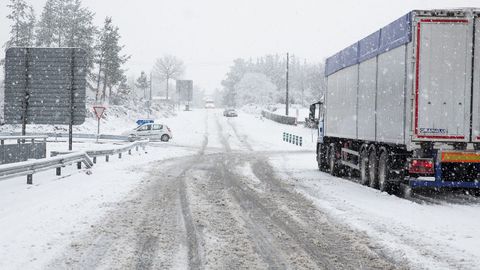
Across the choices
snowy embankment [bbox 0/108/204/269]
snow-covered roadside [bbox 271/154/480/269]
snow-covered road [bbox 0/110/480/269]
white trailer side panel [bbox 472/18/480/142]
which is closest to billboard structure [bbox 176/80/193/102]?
snowy embankment [bbox 0/108/204/269]

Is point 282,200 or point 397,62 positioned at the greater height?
point 397,62

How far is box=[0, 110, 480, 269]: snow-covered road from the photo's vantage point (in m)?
6.22

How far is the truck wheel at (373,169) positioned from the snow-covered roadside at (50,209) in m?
6.35

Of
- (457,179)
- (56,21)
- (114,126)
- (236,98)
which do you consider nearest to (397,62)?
(457,179)

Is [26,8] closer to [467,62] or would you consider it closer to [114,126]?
[114,126]

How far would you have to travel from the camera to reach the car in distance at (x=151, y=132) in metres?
41.8

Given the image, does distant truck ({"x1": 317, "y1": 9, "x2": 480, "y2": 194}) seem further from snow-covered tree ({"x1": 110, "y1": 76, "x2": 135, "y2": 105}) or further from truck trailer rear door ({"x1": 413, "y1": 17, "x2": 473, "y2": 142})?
snow-covered tree ({"x1": 110, "y1": 76, "x2": 135, "y2": 105})

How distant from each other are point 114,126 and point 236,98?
10196 cm

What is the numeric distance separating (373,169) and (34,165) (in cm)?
868

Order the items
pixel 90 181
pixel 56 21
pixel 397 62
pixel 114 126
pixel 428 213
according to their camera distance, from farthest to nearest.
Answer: pixel 56 21, pixel 114 126, pixel 90 181, pixel 397 62, pixel 428 213

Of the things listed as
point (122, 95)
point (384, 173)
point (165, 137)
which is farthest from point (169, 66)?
point (384, 173)

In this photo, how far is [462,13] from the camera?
11.0 meters

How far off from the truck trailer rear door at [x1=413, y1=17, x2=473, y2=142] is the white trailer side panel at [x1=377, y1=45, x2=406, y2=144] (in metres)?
0.45

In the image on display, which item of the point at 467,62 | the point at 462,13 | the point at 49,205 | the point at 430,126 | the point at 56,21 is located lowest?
the point at 49,205
